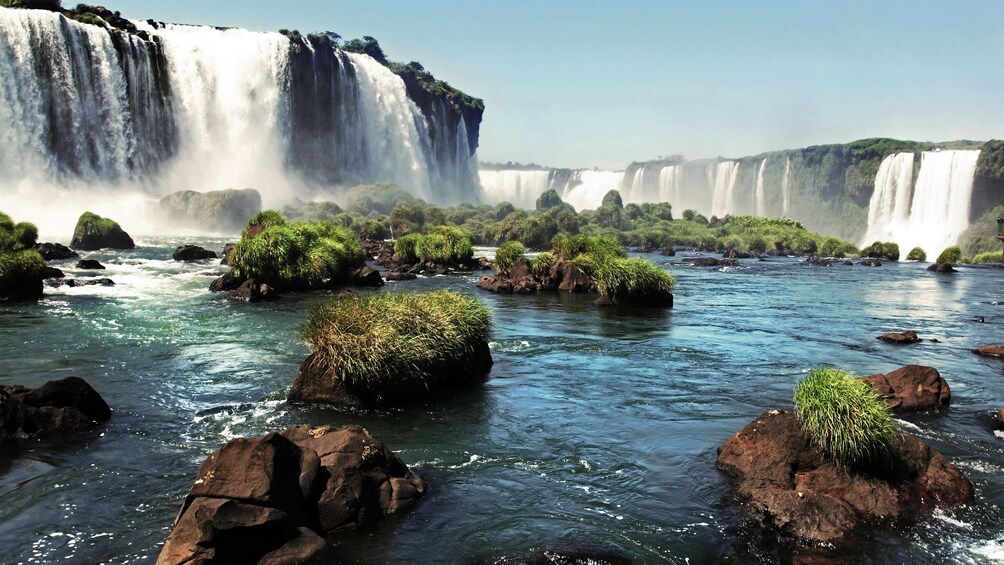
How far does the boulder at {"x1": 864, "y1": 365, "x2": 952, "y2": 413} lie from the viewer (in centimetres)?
1302

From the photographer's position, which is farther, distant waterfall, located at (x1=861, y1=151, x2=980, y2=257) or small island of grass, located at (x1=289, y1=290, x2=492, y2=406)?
distant waterfall, located at (x1=861, y1=151, x2=980, y2=257)

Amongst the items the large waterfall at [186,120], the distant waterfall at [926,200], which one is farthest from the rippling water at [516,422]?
the distant waterfall at [926,200]

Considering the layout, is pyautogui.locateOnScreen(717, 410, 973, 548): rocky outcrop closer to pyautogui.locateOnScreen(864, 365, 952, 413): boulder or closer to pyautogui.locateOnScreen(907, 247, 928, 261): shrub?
pyautogui.locateOnScreen(864, 365, 952, 413): boulder

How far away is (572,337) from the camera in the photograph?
20969 mm

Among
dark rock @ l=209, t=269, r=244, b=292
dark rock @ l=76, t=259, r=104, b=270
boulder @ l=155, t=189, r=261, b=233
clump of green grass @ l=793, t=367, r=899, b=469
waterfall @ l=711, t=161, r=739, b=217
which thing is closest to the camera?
clump of green grass @ l=793, t=367, r=899, b=469

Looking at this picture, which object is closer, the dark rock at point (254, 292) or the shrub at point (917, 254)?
the dark rock at point (254, 292)

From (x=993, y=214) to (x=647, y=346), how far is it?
8634 cm

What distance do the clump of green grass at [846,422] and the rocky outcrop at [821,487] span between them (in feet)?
0.53

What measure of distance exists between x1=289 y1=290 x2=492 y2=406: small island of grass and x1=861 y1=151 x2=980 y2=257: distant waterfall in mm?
90530

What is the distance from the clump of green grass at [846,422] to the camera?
8.83 meters

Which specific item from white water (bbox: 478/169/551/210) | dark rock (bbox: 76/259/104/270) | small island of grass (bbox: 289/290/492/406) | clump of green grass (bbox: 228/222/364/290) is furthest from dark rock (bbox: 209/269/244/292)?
white water (bbox: 478/169/551/210)

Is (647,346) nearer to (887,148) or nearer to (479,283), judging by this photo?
(479,283)

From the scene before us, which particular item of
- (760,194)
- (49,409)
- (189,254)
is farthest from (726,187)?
(49,409)

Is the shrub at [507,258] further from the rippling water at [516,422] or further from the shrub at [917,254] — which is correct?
the shrub at [917,254]
